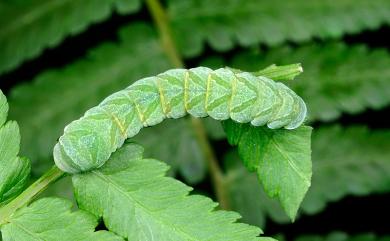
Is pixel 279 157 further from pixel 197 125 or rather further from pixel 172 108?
pixel 197 125

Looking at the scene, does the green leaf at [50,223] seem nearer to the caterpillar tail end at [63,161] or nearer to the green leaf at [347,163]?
the caterpillar tail end at [63,161]

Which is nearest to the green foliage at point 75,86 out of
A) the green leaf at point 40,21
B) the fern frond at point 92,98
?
the fern frond at point 92,98

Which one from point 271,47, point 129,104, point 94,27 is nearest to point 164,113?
point 129,104

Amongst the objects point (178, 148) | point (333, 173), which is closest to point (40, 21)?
point (178, 148)

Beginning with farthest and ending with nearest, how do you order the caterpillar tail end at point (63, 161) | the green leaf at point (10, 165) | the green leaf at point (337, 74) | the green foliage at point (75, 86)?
the green leaf at point (337, 74) < the green foliage at point (75, 86) < the green leaf at point (10, 165) < the caterpillar tail end at point (63, 161)

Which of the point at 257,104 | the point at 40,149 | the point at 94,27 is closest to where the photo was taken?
the point at 257,104

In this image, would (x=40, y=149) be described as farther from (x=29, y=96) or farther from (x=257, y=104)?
(x=257, y=104)
